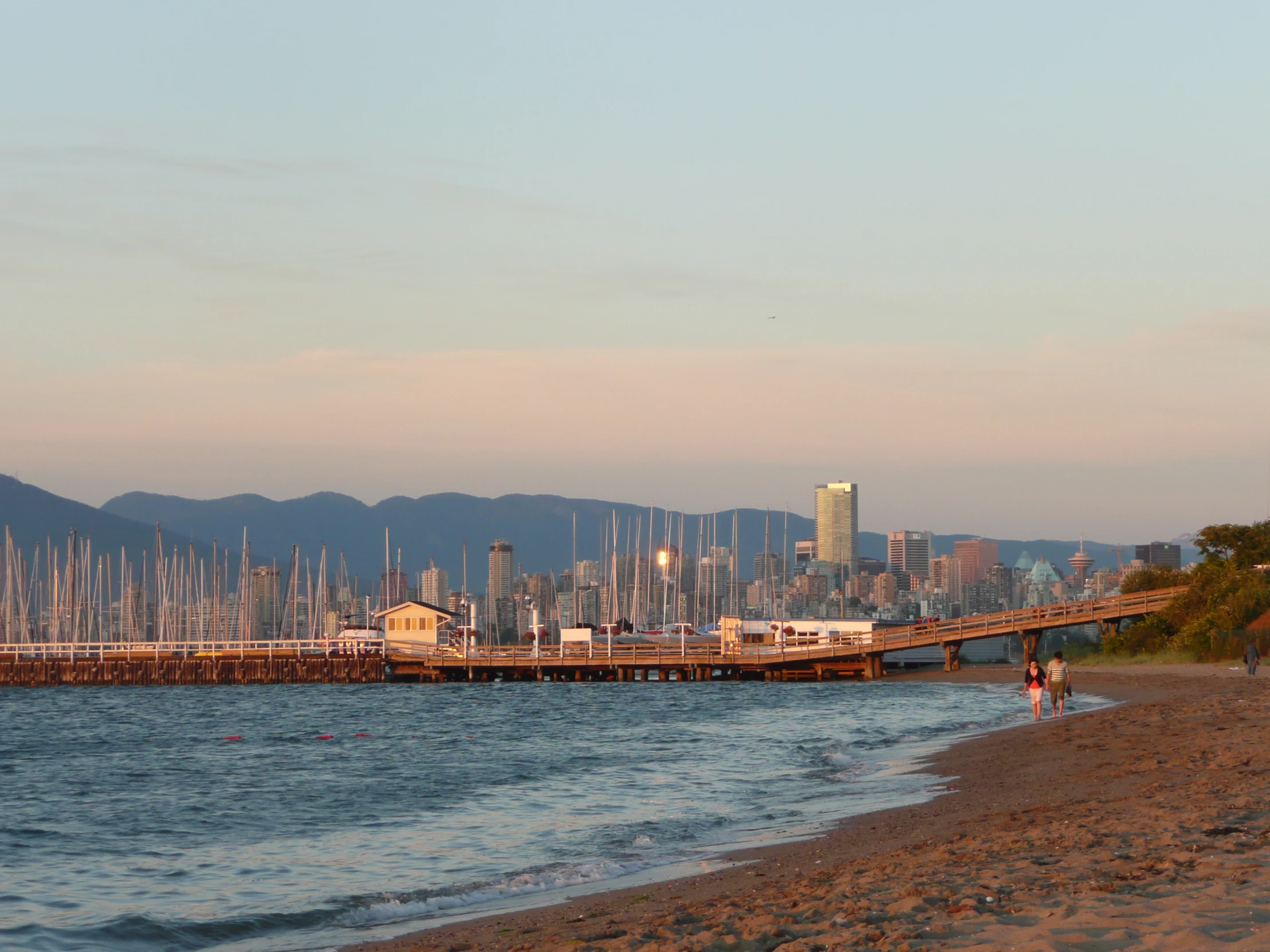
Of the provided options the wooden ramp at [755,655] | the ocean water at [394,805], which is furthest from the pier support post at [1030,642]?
the ocean water at [394,805]

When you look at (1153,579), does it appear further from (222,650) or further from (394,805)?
(394,805)

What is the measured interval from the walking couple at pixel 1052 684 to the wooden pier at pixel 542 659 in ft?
112

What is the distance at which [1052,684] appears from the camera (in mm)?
37438

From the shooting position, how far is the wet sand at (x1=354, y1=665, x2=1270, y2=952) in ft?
32.5

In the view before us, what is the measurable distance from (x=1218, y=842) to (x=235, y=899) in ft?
37.0

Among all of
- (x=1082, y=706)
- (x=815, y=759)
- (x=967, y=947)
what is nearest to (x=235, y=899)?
(x=967, y=947)

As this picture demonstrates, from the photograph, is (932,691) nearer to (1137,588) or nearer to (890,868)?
(1137,588)

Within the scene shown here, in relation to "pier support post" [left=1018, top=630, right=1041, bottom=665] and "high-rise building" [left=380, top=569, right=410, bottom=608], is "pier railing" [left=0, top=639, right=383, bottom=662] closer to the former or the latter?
"high-rise building" [left=380, top=569, right=410, bottom=608]

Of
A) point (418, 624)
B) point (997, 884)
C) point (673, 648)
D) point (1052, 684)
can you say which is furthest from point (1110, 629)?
point (997, 884)

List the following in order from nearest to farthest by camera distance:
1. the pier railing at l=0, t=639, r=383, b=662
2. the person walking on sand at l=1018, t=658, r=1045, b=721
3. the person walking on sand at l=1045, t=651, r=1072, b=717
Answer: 1. the person walking on sand at l=1018, t=658, r=1045, b=721
2. the person walking on sand at l=1045, t=651, r=1072, b=717
3. the pier railing at l=0, t=639, r=383, b=662

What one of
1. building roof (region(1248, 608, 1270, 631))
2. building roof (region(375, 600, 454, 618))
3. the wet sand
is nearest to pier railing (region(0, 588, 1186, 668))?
building roof (region(375, 600, 454, 618))

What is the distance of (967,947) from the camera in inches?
373

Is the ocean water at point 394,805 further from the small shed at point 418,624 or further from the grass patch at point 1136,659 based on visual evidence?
the small shed at point 418,624

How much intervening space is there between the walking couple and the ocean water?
4.73 feet
